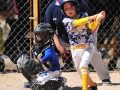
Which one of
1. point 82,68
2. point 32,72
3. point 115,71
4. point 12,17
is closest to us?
point 82,68

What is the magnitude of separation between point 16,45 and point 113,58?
1.80 m

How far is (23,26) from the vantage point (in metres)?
7.06

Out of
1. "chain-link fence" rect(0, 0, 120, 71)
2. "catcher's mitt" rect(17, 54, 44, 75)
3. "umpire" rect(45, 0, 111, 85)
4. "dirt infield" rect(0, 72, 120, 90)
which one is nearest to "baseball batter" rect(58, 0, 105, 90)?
"umpire" rect(45, 0, 111, 85)

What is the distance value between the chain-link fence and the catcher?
5.76 ft

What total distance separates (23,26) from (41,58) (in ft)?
7.80

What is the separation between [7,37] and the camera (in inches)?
277

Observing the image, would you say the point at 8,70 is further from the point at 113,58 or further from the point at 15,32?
the point at 113,58

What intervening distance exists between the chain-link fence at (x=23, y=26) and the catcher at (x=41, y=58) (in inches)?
69.1

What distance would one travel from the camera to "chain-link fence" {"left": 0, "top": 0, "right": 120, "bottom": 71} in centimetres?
676

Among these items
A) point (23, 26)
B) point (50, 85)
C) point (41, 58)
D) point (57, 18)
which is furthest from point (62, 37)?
point (23, 26)

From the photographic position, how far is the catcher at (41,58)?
4820 millimetres

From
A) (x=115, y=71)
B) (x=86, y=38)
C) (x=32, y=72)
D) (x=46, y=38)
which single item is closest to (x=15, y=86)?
(x=32, y=72)

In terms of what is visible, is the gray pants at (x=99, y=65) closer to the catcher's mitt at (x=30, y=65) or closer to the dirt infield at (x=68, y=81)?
the dirt infield at (x=68, y=81)

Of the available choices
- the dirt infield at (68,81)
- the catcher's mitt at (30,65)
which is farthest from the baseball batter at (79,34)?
the dirt infield at (68,81)
